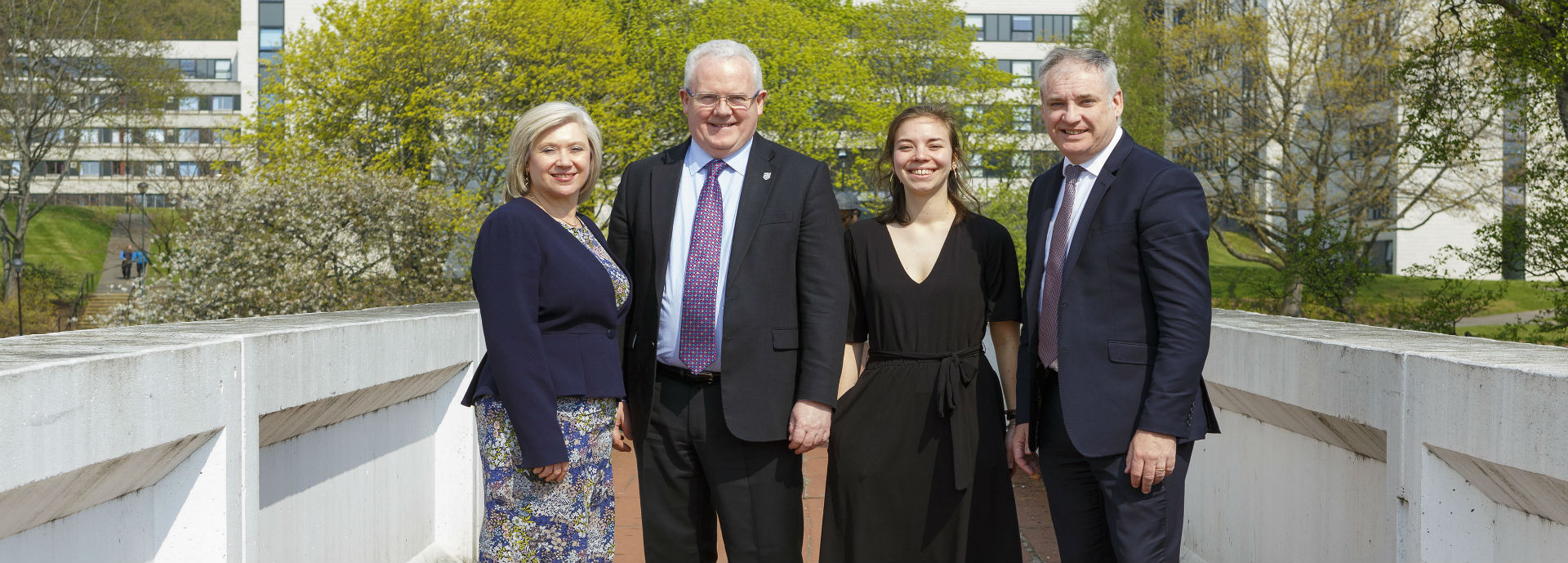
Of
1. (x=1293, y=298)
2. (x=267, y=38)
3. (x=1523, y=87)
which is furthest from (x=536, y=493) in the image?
(x=267, y=38)

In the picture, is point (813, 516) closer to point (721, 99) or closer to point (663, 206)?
point (663, 206)

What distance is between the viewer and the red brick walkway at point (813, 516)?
593 centimetres

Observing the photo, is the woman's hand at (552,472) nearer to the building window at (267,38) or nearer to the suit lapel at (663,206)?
the suit lapel at (663,206)

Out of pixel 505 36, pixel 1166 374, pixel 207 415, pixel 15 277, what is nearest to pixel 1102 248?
pixel 1166 374

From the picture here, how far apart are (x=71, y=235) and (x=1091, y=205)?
214 feet

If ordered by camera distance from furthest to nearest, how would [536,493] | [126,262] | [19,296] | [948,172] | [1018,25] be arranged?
[1018,25] < [126,262] < [19,296] < [948,172] < [536,493]

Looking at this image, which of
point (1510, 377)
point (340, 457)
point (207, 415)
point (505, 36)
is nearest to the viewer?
point (1510, 377)

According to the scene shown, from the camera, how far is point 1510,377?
9.13 ft

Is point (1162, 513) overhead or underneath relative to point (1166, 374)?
underneath

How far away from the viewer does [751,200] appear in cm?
376

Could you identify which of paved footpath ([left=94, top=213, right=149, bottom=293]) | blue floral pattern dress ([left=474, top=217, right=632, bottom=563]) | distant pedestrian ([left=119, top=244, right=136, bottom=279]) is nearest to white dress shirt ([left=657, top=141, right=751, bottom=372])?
blue floral pattern dress ([left=474, top=217, right=632, bottom=563])

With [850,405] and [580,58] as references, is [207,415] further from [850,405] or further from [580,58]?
[580,58]

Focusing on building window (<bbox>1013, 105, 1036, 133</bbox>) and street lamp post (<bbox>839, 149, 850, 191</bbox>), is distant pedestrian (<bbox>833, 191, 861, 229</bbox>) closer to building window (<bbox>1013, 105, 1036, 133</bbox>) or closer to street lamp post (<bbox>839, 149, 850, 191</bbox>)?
street lamp post (<bbox>839, 149, 850, 191</bbox>)

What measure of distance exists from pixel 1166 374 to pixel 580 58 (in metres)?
27.4
